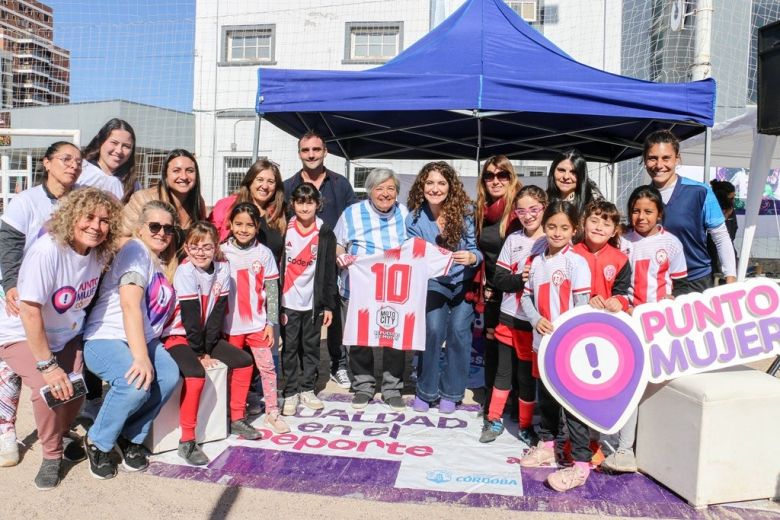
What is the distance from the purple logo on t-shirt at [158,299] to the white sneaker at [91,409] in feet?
3.00

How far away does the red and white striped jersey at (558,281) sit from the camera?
9.89ft

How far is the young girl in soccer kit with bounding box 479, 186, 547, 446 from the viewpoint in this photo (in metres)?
3.33

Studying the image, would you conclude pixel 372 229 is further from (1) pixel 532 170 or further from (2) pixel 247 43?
(2) pixel 247 43

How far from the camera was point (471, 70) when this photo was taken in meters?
4.12

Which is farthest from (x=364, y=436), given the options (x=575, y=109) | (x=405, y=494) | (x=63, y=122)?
(x=63, y=122)

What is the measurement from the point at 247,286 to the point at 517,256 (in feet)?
5.48

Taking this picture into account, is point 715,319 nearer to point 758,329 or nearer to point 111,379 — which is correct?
point 758,329

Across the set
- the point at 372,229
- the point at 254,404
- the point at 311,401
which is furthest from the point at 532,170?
the point at 254,404

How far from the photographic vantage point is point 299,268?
153 inches

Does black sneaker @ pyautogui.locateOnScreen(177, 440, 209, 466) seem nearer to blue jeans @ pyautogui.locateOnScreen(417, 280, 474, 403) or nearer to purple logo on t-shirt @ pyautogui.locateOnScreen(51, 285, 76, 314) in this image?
purple logo on t-shirt @ pyautogui.locateOnScreen(51, 285, 76, 314)

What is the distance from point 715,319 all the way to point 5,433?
379cm

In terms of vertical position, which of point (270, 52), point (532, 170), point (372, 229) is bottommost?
point (372, 229)

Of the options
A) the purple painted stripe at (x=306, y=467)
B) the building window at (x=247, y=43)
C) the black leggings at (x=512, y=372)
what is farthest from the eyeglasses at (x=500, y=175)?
the building window at (x=247, y=43)

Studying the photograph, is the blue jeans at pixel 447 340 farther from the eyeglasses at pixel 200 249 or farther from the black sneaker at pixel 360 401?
the eyeglasses at pixel 200 249
